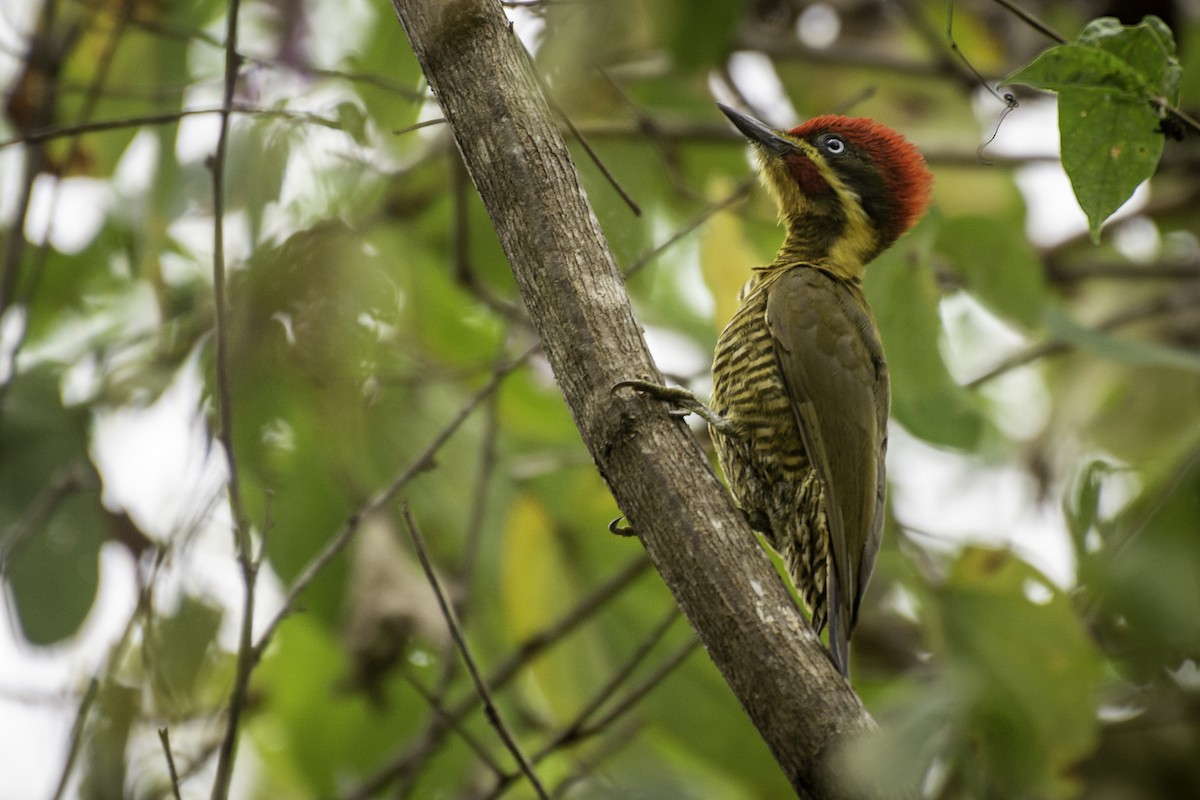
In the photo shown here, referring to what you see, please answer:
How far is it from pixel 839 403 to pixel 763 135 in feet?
2.71

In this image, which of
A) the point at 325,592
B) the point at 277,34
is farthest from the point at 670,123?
the point at 325,592

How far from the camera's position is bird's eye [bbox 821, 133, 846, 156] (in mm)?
3688

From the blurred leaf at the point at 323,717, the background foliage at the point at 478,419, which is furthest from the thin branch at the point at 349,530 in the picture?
the blurred leaf at the point at 323,717

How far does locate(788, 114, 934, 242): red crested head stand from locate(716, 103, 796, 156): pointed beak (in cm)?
8

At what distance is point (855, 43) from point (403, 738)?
3.66 meters

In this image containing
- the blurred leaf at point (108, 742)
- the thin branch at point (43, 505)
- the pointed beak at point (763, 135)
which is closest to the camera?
the blurred leaf at point (108, 742)

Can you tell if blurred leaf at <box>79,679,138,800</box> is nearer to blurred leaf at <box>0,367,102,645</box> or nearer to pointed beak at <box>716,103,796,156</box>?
blurred leaf at <box>0,367,102,645</box>

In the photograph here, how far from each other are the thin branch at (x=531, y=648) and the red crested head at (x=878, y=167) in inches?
47.8

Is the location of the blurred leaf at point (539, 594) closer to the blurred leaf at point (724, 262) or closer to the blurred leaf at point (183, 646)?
the blurred leaf at point (724, 262)

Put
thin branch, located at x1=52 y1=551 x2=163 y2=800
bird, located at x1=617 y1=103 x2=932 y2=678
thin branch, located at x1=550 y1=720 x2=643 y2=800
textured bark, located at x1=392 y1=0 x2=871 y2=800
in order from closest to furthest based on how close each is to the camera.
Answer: textured bark, located at x1=392 y1=0 x2=871 y2=800
thin branch, located at x1=52 y1=551 x2=163 y2=800
thin branch, located at x1=550 y1=720 x2=643 y2=800
bird, located at x1=617 y1=103 x2=932 y2=678

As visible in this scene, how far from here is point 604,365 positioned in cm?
208

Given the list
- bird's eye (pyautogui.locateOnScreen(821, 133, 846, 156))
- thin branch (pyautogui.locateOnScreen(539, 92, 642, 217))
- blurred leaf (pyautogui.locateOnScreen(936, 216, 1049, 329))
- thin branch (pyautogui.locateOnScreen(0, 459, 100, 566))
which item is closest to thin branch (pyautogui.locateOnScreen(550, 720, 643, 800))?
thin branch (pyautogui.locateOnScreen(539, 92, 642, 217))

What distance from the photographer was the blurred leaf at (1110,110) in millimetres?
2168

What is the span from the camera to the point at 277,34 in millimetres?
4191
